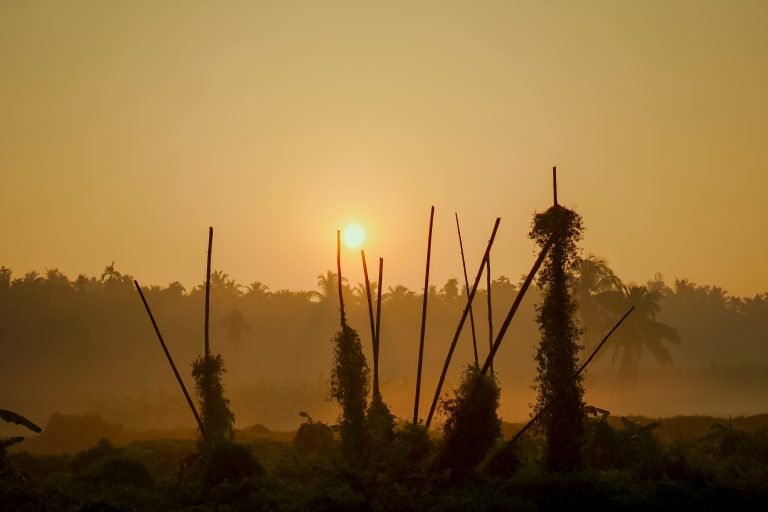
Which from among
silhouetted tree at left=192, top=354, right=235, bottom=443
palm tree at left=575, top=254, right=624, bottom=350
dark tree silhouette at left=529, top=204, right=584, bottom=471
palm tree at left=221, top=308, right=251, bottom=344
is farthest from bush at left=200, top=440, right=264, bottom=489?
palm tree at left=221, top=308, right=251, bottom=344

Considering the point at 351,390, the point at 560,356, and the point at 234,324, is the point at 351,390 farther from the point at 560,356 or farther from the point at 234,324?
the point at 234,324

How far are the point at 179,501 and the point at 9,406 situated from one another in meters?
57.8

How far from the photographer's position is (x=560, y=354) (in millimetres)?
20547

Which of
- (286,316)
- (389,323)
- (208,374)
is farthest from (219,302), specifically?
(208,374)

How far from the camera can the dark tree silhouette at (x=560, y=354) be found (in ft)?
67.4

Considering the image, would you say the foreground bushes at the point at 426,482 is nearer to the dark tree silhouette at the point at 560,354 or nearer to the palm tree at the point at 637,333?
the dark tree silhouette at the point at 560,354

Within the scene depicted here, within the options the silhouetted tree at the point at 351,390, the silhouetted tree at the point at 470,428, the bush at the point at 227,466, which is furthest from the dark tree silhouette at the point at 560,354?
the bush at the point at 227,466

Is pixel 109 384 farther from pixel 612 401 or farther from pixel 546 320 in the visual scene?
pixel 546 320

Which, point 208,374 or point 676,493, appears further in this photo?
point 208,374

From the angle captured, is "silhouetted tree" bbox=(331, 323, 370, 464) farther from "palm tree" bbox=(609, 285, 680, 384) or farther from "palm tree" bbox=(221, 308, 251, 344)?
"palm tree" bbox=(221, 308, 251, 344)

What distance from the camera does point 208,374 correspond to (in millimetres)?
27438

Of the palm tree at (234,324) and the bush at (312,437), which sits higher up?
the palm tree at (234,324)

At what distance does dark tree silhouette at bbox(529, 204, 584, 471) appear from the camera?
67.4 feet

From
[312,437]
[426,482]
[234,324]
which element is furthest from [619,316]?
[426,482]
